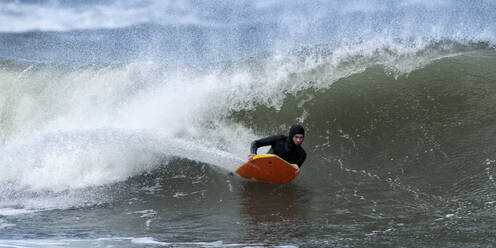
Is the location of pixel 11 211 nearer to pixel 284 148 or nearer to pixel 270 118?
pixel 284 148

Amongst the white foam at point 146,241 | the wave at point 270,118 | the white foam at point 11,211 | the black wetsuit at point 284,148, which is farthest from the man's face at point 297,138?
the white foam at point 11,211

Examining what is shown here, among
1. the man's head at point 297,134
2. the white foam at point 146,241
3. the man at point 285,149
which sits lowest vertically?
the white foam at point 146,241

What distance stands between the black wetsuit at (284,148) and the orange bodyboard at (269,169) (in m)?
0.17

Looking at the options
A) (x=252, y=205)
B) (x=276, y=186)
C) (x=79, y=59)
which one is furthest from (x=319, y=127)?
(x=79, y=59)

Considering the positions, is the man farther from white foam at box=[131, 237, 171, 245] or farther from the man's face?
white foam at box=[131, 237, 171, 245]

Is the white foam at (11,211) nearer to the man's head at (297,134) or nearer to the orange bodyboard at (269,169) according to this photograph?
the orange bodyboard at (269,169)

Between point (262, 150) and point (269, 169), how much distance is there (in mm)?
1122

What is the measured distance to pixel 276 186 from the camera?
7348mm

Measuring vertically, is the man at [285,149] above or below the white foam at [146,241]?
above

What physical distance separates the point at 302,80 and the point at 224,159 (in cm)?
308

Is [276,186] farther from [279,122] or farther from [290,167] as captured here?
[279,122]

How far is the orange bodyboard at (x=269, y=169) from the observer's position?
715cm

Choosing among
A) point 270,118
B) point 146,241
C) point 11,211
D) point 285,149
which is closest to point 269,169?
point 285,149

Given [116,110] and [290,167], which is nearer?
[290,167]
